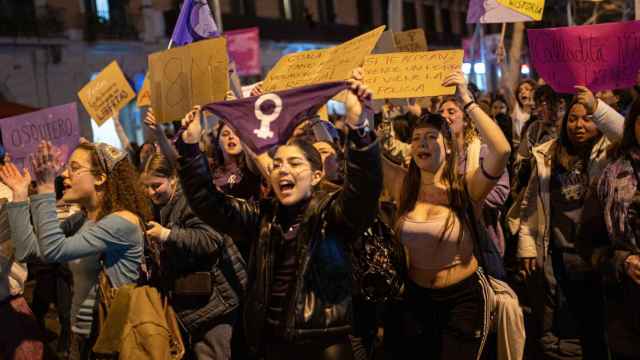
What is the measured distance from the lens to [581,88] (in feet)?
17.5

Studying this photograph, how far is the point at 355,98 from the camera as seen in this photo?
3.66 metres

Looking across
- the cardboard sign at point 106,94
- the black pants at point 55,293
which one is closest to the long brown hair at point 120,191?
the black pants at point 55,293

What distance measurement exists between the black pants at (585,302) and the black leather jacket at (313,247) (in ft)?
7.89

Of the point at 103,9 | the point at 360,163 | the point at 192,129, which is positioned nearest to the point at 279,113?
the point at 192,129

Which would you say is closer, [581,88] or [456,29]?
[581,88]

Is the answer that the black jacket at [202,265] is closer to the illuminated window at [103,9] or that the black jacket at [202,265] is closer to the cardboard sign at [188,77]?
the cardboard sign at [188,77]

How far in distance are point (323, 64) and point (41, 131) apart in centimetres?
177

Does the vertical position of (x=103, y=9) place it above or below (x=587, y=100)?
above

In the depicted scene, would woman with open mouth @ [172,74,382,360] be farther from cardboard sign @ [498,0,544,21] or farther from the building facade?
the building facade

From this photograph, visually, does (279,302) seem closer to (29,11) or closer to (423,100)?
(423,100)

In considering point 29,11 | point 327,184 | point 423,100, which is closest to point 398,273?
point 327,184

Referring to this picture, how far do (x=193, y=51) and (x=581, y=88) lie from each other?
2245 mm

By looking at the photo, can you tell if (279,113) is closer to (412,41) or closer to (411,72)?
(411,72)

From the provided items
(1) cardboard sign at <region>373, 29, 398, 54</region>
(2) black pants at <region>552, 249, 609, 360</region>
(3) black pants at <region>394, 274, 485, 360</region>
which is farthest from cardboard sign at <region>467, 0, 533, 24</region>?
(3) black pants at <region>394, 274, 485, 360</region>
